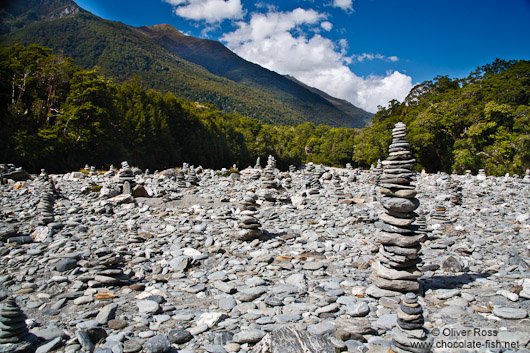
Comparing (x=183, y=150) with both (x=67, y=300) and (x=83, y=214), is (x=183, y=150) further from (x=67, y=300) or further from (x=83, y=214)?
(x=67, y=300)

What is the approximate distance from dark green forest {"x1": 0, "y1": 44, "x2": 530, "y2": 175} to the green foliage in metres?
0.12

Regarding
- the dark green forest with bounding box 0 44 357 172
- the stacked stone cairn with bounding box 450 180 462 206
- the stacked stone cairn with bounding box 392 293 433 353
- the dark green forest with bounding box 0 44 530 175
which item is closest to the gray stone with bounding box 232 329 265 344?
the stacked stone cairn with bounding box 392 293 433 353

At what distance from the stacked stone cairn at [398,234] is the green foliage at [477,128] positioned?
3541 cm

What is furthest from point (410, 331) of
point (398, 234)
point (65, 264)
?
point (65, 264)

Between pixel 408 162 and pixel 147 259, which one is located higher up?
pixel 408 162

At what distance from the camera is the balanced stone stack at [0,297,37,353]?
10.7 ft

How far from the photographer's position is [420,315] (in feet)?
11.6

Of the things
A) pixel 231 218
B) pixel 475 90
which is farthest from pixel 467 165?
pixel 231 218

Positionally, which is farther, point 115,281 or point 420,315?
point 115,281

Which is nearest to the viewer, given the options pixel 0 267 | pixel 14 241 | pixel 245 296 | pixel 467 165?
pixel 245 296

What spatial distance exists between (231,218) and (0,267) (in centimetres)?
644

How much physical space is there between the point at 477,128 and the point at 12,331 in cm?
4599

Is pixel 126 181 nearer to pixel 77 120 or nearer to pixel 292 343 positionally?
pixel 292 343

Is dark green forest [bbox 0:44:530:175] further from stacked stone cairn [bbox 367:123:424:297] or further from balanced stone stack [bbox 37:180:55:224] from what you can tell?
stacked stone cairn [bbox 367:123:424:297]
